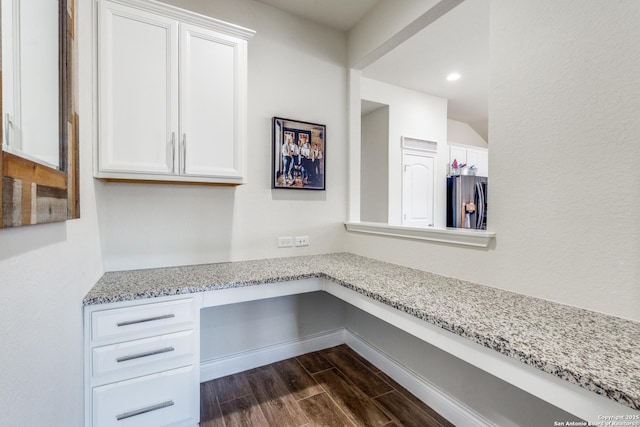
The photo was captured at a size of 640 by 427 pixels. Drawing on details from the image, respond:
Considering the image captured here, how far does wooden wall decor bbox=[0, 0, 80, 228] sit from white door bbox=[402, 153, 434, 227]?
3533 mm

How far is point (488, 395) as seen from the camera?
1531 millimetres

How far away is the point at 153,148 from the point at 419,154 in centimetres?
342

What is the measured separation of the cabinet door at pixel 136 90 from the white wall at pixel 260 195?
348 mm

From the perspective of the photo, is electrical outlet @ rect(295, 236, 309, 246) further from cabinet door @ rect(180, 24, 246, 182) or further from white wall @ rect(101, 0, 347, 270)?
cabinet door @ rect(180, 24, 246, 182)

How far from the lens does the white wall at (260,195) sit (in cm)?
194

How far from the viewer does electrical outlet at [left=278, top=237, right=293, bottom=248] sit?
2.41 metres

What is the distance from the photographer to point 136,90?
65.0 inches

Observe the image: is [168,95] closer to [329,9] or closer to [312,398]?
[329,9]

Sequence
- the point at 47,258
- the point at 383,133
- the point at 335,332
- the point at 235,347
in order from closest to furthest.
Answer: the point at 47,258
the point at 235,347
the point at 335,332
the point at 383,133

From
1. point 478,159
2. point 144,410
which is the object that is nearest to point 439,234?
point 144,410

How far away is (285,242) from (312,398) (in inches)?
44.4

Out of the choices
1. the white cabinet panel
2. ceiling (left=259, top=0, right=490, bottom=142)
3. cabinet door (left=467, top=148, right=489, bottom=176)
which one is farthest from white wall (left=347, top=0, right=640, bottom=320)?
cabinet door (left=467, top=148, right=489, bottom=176)

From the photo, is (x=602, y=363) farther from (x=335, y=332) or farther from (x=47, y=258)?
(x=335, y=332)

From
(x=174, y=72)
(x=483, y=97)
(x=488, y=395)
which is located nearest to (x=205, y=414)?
(x=488, y=395)
